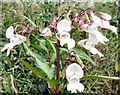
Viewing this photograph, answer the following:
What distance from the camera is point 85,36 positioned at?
37.9 inches

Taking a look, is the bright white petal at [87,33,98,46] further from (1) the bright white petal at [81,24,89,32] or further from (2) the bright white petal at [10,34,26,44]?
(2) the bright white petal at [10,34,26,44]

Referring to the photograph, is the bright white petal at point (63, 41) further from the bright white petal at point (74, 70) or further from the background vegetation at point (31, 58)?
the background vegetation at point (31, 58)

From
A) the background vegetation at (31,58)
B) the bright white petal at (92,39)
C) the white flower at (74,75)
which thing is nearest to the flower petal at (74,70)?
the white flower at (74,75)

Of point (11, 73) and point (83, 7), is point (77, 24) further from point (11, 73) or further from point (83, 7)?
point (11, 73)

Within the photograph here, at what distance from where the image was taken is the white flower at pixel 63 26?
87 cm

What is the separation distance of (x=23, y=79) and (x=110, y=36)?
39cm

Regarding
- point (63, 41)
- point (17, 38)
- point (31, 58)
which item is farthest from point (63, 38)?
point (31, 58)

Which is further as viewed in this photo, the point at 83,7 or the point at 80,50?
the point at 83,7

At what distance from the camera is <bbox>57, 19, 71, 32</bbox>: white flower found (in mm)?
870

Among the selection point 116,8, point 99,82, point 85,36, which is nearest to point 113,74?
point 99,82

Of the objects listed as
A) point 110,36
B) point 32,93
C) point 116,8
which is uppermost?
point 116,8

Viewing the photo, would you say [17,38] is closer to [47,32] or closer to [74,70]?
[47,32]

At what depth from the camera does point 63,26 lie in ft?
2.86

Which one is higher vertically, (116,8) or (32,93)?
(116,8)
